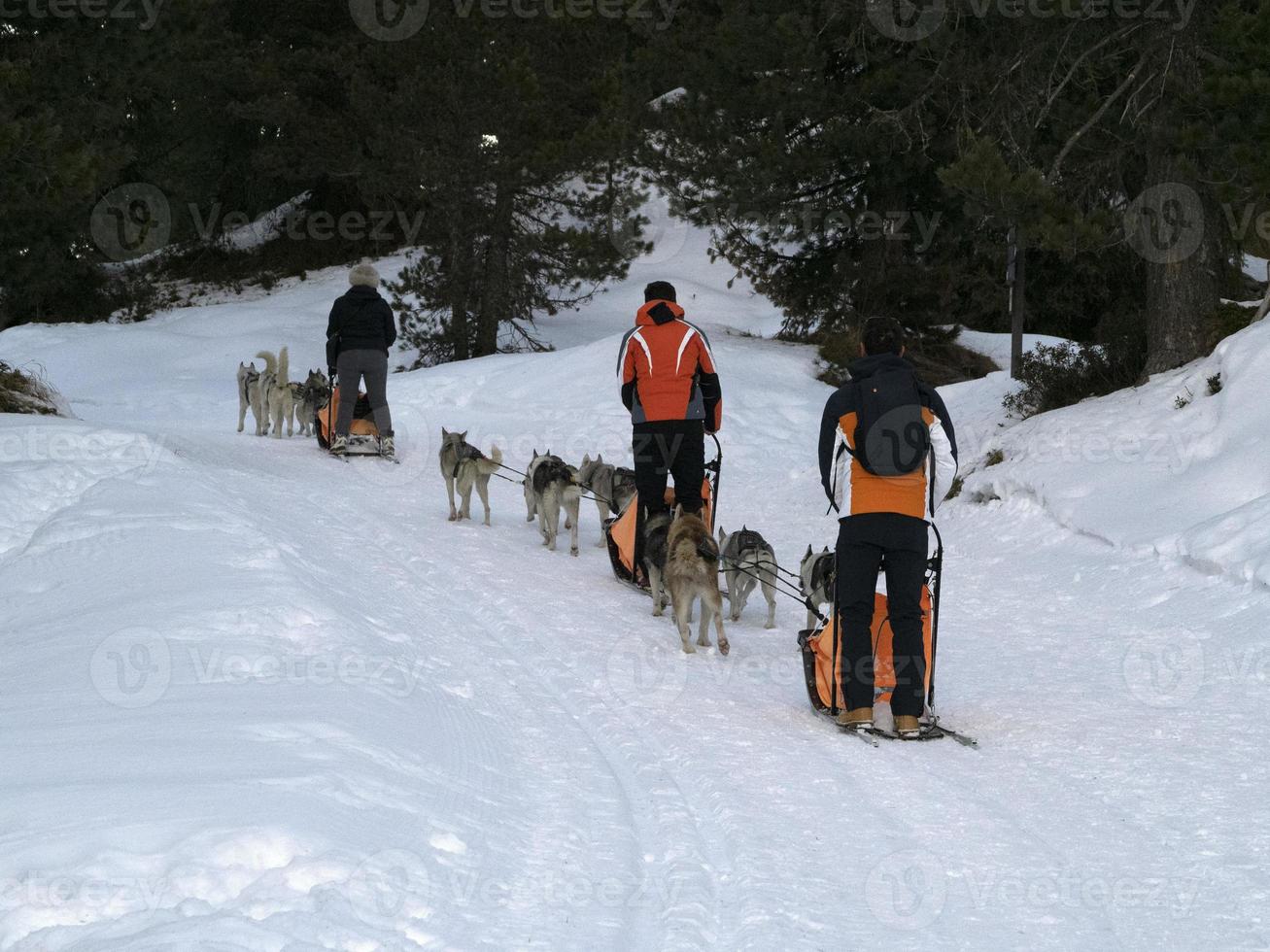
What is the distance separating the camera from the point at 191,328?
2583cm

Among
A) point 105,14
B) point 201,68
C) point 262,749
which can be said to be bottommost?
point 262,749

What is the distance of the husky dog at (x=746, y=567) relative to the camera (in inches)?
304

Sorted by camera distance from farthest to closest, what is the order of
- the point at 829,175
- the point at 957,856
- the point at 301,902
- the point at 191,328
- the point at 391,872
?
the point at 191,328, the point at 829,175, the point at 957,856, the point at 391,872, the point at 301,902

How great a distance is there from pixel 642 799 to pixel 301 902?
1.57m

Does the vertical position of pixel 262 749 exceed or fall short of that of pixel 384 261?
it falls short

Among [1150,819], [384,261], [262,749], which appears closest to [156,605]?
[262,749]

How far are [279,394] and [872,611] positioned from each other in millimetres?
10597

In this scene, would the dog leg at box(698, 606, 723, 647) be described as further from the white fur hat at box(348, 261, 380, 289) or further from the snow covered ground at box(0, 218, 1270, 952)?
the white fur hat at box(348, 261, 380, 289)

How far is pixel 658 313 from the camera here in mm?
7535

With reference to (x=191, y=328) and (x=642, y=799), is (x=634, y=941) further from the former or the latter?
(x=191, y=328)

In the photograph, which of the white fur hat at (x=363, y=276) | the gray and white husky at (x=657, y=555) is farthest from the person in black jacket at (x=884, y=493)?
the white fur hat at (x=363, y=276)

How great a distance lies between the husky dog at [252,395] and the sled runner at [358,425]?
5.80ft

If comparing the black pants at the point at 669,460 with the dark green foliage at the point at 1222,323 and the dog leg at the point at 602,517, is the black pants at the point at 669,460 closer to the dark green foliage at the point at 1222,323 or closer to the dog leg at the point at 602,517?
the dog leg at the point at 602,517

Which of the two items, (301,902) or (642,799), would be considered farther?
(642,799)
